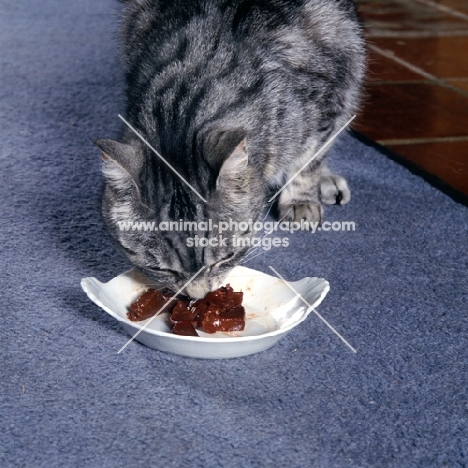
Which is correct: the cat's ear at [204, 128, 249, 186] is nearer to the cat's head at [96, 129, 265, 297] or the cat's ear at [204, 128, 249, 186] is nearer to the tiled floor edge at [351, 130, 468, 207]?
the cat's head at [96, 129, 265, 297]

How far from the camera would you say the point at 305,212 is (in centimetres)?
189

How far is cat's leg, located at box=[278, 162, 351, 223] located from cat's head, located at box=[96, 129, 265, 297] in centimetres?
48

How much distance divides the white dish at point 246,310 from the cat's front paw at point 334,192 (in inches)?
20.7

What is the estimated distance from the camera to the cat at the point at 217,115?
1343mm

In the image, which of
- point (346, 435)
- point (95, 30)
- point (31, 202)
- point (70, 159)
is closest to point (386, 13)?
point (95, 30)

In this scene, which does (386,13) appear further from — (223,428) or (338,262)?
(223,428)

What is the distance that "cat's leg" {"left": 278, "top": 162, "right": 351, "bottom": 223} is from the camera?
6.23ft

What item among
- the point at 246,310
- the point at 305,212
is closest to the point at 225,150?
the point at 246,310

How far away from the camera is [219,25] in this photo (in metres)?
1.58

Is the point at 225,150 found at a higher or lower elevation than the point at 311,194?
higher

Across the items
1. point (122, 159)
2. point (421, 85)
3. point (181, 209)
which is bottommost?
point (421, 85)

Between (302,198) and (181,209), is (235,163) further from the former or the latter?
(302,198)

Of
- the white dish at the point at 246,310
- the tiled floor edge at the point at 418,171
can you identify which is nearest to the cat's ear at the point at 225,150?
the white dish at the point at 246,310

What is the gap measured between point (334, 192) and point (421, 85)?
3.59 ft
